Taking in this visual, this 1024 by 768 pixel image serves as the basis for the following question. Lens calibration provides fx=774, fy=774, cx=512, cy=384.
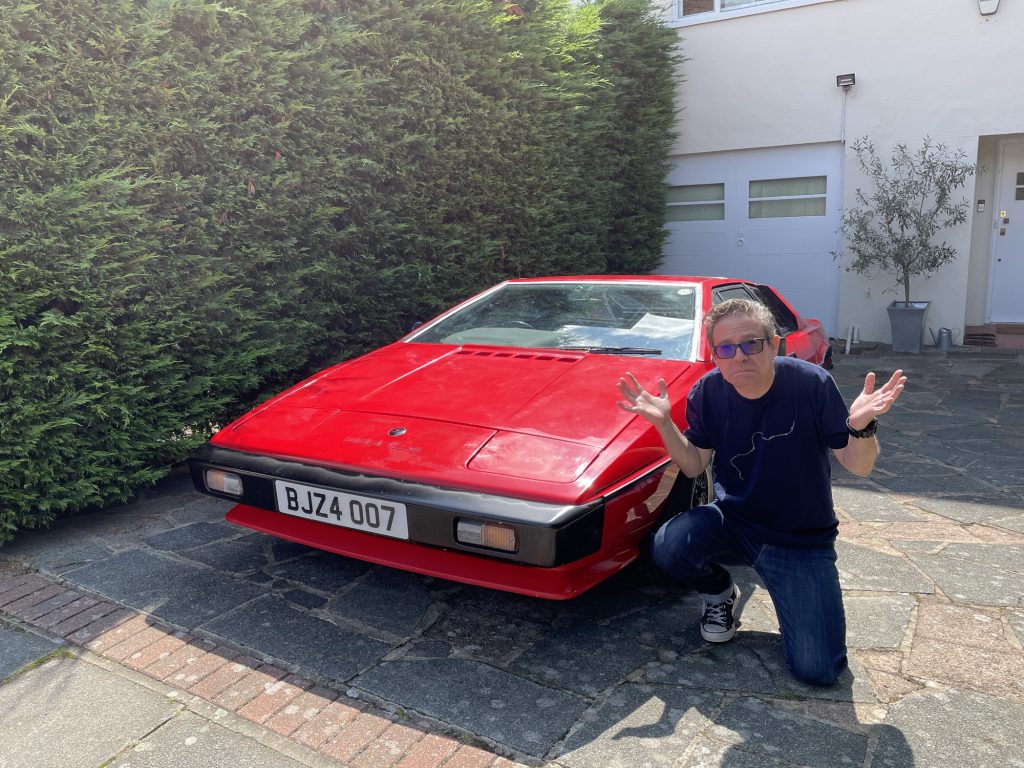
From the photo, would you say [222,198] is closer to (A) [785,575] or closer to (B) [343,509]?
(B) [343,509]

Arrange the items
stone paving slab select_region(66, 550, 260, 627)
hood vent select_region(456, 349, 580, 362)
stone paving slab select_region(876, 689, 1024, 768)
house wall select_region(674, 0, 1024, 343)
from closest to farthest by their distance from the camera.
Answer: stone paving slab select_region(876, 689, 1024, 768), stone paving slab select_region(66, 550, 260, 627), hood vent select_region(456, 349, 580, 362), house wall select_region(674, 0, 1024, 343)

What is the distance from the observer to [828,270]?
984 centimetres

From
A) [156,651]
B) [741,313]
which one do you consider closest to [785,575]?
[741,313]

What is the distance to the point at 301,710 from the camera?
232 cm

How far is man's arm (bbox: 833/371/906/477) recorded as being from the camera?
228 cm

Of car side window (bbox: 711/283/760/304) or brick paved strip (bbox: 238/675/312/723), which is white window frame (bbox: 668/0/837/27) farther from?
brick paved strip (bbox: 238/675/312/723)

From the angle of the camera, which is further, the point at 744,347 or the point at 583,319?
the point at 583,319

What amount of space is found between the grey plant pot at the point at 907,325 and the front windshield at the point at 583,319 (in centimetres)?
631

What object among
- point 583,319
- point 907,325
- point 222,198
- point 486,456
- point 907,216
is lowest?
point 907,325

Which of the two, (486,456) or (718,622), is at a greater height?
(486,456)

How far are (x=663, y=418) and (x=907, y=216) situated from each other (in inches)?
309

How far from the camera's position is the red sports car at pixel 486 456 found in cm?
244

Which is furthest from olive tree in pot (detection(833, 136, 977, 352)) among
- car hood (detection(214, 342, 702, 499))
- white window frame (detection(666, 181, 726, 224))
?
car hood (detection(214, 342, 702, 499))

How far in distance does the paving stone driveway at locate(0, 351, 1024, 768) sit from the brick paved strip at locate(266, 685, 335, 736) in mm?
60
